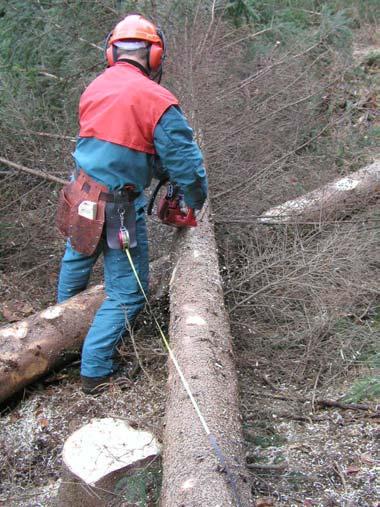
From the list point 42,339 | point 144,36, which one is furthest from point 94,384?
point 144,36

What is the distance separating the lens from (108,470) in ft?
8.92

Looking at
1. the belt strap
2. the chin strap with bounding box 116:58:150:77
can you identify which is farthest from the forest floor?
the chin strap with bounding box 116:58:150:77

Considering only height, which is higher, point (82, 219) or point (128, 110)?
point (128, 110)

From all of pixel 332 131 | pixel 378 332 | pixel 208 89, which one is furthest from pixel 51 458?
pixel 332 131

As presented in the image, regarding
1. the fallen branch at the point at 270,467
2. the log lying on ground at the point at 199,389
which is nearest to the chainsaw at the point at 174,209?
the log lying on ground at the point at 199,389

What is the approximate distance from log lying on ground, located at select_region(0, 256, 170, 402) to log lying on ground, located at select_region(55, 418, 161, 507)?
3.27 feet

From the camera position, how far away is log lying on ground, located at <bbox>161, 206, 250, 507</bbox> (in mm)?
2328

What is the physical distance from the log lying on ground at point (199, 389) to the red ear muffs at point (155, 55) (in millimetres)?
1030

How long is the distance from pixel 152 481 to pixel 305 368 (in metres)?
1.38

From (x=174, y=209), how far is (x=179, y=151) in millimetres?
573

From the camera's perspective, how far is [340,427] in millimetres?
3137

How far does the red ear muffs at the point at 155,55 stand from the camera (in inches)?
142

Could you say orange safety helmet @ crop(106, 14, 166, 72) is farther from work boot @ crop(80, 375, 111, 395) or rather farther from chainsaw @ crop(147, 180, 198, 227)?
work boot @ crop(80, 375, 111, 395)

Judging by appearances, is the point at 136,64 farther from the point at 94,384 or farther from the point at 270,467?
the point at 270,467
